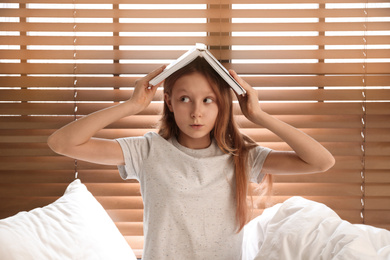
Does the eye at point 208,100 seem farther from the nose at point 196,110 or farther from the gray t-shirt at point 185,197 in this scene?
the gray t-shirt at point 185,197

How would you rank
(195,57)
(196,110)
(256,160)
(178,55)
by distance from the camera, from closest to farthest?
(195,57) < (196,110) < (256,160) < (178,55)

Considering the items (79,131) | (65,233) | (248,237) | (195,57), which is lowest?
(248,237)

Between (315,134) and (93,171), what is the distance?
38.7 inches

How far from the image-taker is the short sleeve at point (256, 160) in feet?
4.57

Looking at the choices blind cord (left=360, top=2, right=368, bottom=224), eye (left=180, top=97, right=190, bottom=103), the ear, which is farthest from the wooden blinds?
eye (left=180, top=97, right=190, bottom=103)

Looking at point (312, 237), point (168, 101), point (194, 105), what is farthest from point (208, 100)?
point (312, 237)

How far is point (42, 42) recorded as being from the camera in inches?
70.1

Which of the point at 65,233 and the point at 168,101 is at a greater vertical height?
the point at 168,101

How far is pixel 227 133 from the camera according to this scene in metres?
1.45

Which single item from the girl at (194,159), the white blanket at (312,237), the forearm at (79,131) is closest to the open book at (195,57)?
the girl at (194,159)

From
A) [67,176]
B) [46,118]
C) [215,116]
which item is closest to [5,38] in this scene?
[46,118]

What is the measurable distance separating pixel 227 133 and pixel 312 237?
17.4 inches

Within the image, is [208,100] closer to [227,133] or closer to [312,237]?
[227,133]

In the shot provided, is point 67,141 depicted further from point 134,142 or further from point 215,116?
point 215,116
